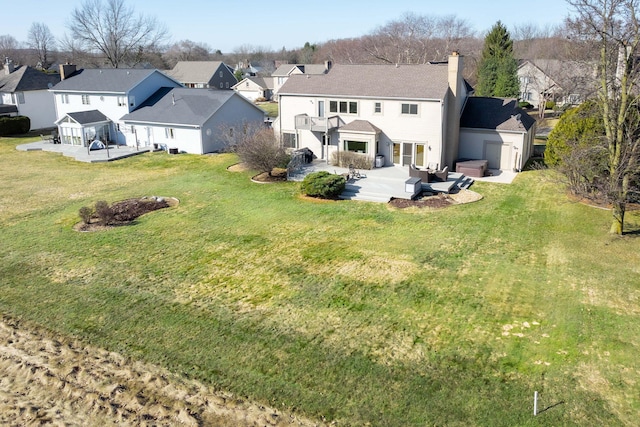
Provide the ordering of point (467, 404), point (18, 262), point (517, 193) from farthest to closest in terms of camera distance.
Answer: point (517, 193) < point (18, 262) < point (467, 404)

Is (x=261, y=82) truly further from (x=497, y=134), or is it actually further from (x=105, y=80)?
(x=497, y=134)

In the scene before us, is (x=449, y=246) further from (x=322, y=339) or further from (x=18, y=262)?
(x=18, y=262)

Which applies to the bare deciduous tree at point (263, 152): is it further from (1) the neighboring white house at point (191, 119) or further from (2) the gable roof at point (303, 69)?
(2) the gable roof at point (303, 69)

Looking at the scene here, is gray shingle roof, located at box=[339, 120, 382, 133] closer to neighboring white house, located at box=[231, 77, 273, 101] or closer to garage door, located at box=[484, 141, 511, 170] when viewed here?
garage door, located at box=[484, 141, 511, 170]

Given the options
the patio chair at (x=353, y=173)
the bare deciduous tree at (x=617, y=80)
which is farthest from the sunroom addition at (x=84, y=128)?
the bare deciduous tree at (x=617, y=80)

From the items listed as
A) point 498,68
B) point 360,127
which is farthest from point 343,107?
point 498,68

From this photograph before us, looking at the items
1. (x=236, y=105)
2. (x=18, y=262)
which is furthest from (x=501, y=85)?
(x=18, y=262)
